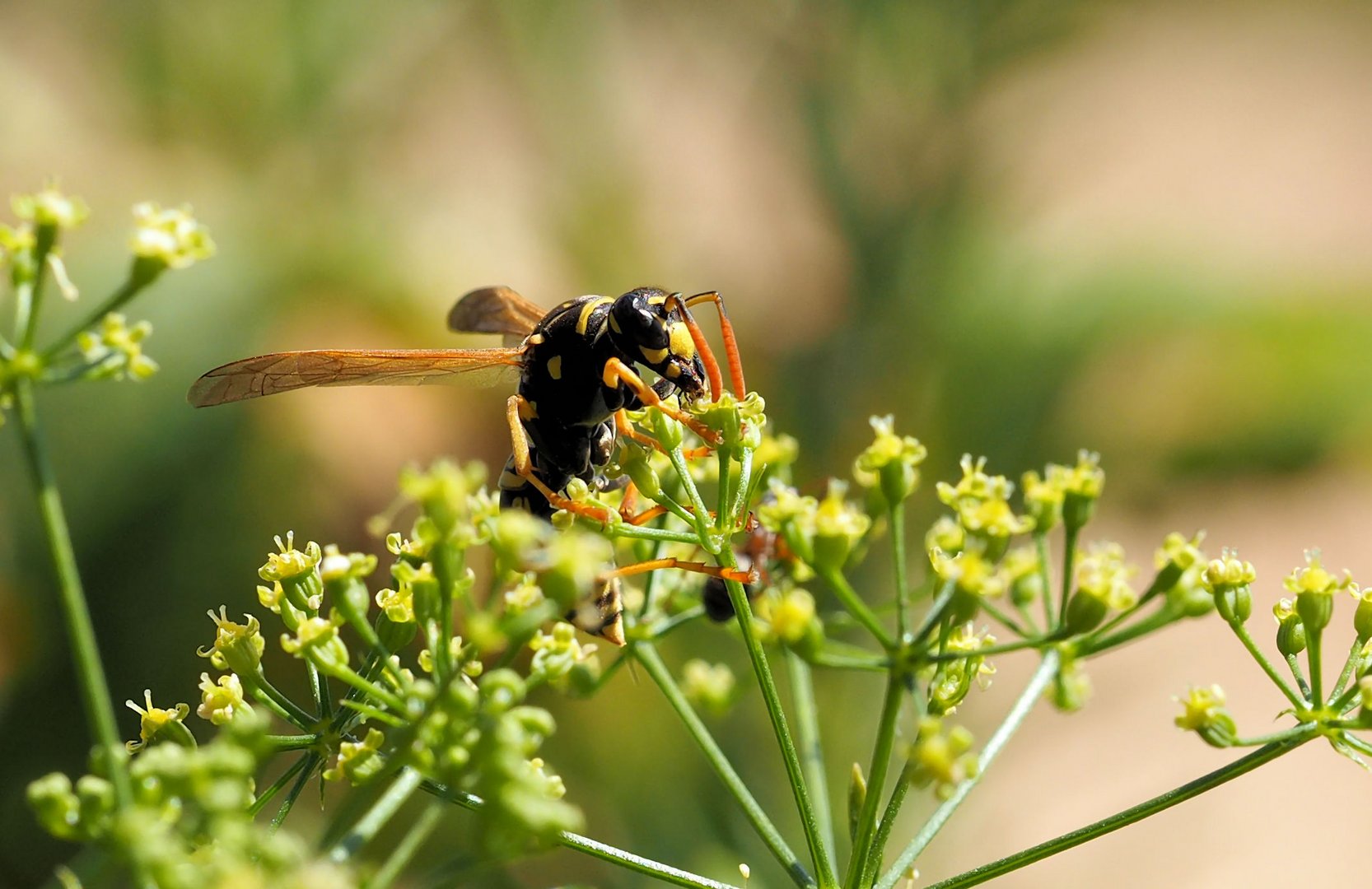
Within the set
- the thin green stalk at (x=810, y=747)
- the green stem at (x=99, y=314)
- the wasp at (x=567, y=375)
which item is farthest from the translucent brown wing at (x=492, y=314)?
the green stem at (x=99, y=314)

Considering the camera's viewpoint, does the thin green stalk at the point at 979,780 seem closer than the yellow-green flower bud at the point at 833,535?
No

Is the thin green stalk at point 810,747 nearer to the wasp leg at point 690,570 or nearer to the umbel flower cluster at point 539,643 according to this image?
the umbel flower cluster at point 539,643

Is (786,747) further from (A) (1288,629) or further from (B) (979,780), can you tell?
(A) (1288,629)

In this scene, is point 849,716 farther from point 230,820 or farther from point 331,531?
point 230,820

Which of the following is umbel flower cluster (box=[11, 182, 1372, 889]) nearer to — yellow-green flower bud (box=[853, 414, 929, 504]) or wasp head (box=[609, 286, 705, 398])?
yellow-green flower bud (box=[853, 414, 929, 504])

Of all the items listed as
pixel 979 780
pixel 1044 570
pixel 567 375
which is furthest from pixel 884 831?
pixel 567 375

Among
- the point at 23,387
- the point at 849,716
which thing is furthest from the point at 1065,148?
the point at 23,387
